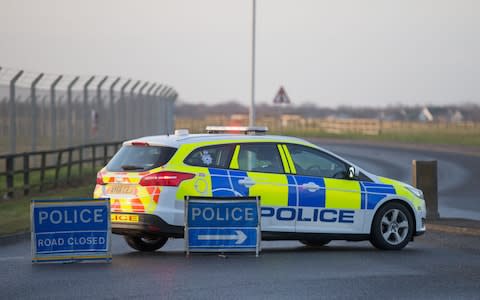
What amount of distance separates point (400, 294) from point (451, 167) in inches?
1138

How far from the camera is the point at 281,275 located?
11.2 metres

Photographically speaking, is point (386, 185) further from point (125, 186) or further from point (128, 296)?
point (128, 296)

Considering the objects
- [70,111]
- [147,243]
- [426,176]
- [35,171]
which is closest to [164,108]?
[70,111]

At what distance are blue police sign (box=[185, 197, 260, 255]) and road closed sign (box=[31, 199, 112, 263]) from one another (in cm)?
100

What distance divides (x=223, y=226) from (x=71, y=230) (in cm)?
174

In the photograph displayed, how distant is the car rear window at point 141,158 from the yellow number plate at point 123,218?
54 cm

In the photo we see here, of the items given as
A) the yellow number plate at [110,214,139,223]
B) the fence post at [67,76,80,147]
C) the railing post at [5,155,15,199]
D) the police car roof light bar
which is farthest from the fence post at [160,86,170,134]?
the yellow number plate at [110,214,139,223]

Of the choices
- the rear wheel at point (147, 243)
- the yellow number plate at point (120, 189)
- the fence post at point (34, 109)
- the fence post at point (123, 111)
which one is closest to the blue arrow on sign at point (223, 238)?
the yellow number plate at point (120, 189)

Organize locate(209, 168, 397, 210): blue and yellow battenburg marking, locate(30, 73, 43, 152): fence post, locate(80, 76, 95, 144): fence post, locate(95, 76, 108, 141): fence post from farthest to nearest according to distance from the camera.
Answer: locate(95, 76, 108, 141): fence post, locate(80, 76, 95, 144): fence post, locate(30, 73, 43, 152): fence post, locate(209, 168, 397, 210): blue and yellow battenburg marking

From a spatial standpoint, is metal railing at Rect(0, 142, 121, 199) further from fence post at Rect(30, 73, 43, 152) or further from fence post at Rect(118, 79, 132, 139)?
fence post at Rect(118, 79, 132, 139)

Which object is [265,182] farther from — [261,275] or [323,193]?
[261,275]

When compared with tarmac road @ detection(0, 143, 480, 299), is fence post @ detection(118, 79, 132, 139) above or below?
above

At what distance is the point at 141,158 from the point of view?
42.6 ft

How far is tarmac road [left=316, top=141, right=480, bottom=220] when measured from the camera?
22.4 m
